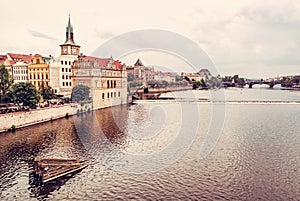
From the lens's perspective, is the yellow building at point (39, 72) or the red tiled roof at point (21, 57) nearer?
the yellow building at point (39, 72)

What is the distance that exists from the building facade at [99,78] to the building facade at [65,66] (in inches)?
214

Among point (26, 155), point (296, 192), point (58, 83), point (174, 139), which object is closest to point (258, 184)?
point (296, 192)

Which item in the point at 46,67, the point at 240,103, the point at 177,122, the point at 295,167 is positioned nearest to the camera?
the point at 295,167

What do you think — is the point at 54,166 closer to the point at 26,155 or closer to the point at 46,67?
the point at 26,155

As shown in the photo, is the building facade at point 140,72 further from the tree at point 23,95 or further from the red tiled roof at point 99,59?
the tree at point 23,95

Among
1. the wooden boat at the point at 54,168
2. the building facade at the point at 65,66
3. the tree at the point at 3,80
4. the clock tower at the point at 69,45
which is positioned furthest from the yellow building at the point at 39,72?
the wooden boat at the point at 54,168

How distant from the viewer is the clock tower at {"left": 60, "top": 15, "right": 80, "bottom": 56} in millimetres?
69956

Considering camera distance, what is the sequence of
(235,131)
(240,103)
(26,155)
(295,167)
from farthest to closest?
(240,103)
(235,131)
(26,155)
(295,167)

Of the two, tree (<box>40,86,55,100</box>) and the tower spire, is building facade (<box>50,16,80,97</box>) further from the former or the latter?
tree (<box>40,86,55,100</box>)

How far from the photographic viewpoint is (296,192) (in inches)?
774

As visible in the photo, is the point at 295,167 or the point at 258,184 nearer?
the point at 258,184

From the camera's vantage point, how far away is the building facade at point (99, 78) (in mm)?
62294

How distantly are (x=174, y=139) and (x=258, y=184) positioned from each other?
15002 millimetres

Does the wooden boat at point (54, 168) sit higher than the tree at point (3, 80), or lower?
lower
